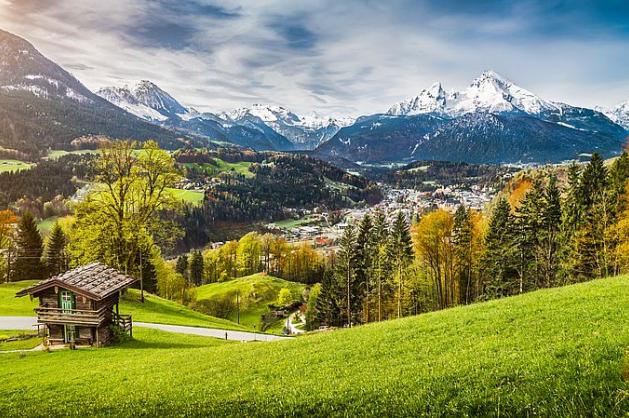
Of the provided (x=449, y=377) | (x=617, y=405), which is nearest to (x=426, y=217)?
(x=449, y=377)

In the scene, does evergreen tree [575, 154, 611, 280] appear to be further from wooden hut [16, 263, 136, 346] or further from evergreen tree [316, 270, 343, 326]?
wooden hut [16, 263, 136, 346]

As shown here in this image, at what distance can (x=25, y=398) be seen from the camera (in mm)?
20094

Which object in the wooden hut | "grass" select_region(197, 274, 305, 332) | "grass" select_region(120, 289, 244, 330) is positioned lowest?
"grass" select_region(197, 274, 305, 332)

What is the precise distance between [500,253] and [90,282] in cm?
5387

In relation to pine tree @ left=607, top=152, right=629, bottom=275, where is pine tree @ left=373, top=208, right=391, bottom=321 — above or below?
below

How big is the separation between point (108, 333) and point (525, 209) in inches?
2168

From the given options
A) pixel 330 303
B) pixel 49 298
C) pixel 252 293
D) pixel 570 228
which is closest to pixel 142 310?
pixel 49 298

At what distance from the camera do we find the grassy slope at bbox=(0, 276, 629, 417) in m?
11.6

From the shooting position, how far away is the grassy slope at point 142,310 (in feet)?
162

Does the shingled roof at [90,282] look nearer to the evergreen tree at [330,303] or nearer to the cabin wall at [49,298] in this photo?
the cabin wall at [49,298]

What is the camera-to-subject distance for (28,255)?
9056 cm

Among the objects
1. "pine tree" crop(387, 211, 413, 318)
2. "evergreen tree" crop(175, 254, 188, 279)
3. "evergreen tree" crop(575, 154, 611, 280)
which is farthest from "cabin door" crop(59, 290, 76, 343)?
"evergreen tree" crop(175, 254, 188, 279)

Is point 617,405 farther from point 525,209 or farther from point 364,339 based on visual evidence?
point 525,209

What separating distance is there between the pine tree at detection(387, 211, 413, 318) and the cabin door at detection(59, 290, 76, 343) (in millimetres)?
43668
